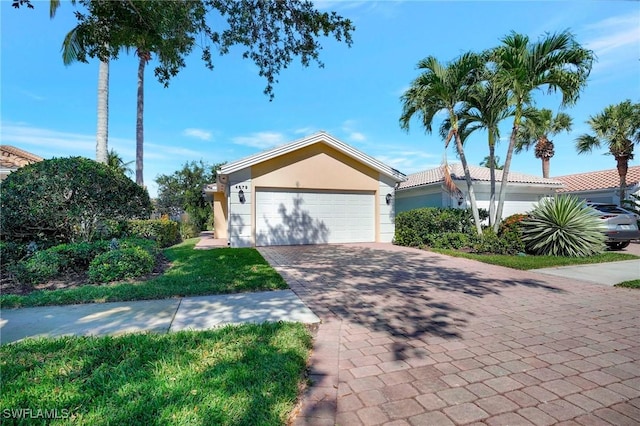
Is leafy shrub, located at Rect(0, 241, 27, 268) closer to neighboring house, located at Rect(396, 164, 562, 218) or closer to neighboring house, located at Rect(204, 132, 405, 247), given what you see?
neighboring house, located at Rect(204, 132, 405, 247)

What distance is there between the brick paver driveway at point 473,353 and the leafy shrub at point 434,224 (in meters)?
5.52

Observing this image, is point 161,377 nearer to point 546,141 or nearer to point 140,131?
point 140,131

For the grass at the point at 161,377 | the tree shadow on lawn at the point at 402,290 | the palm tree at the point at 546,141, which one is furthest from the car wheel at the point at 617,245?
the grass at the point at 161,377

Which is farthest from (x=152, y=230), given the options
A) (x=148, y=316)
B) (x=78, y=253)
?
(x=148, y=316)

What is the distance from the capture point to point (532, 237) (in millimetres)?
9938

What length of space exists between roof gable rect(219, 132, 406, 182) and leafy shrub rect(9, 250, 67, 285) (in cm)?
656

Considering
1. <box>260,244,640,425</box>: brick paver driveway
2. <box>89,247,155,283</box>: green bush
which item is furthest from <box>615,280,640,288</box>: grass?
<box>89,247,155,283</box>: green bush

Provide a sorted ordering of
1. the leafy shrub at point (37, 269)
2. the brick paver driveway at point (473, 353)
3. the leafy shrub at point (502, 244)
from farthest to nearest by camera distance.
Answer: the leafy shrub at point (502, 244)
the leafy shrub at point (37, 269)
the brick paver driveway at point (473, 353)

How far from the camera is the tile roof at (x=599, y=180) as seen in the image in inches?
802

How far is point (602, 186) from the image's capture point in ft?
68.1

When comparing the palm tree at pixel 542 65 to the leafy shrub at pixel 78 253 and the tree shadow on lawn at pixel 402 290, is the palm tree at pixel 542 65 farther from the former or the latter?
the leafy shrub at pixel 78 253

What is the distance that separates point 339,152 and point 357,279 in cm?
824

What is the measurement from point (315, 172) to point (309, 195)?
1.01 meters

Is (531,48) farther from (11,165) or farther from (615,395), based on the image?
(11,165)
